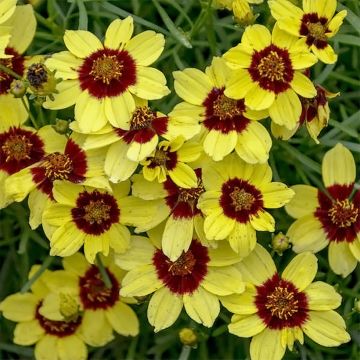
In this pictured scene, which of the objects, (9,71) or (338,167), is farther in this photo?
(338,167)

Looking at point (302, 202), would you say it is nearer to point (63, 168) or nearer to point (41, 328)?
point (63, 168)

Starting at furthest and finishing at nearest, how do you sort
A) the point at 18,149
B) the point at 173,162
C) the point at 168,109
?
the point at 168,109 < the point at 18,149 < the point at 173,162

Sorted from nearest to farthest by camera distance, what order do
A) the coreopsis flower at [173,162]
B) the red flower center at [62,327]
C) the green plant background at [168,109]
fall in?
the coreopsis flower at [173,162] → the green plant background at [168,109] → the red flower center at [62,327]

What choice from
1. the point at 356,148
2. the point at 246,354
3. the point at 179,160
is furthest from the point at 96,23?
the point at 246,354

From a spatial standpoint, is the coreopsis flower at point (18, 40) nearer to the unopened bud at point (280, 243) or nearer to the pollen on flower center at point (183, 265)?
the pollen on flower center at point (183, 265)

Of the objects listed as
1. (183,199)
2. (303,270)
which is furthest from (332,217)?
(183,199)

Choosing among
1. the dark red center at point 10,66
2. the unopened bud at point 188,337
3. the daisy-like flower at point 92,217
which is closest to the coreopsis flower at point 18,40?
the dark red center at point 10,66
